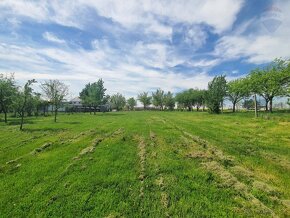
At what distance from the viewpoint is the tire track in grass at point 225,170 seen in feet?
20.2

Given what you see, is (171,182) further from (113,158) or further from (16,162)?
(16,162)

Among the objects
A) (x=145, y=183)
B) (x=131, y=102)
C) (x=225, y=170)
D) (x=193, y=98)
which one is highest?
(x=193, y=98)

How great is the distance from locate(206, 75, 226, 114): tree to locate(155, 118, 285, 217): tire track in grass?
48.5 meters

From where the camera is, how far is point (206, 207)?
20.2ft

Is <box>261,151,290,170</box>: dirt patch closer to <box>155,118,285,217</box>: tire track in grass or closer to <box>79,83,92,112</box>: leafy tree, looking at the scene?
<box>155,118,285,217</box>: tire track in grass

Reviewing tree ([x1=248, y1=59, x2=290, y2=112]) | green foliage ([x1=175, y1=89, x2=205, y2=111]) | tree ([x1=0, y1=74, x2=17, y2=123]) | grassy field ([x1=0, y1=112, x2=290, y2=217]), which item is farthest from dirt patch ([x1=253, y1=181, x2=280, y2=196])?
green foliage ([x1=175, y1=89, x2=205, y2=111])

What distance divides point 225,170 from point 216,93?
53.9 meters

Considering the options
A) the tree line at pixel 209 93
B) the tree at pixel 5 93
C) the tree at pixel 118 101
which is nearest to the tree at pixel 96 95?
the tree line at pixel 209 93

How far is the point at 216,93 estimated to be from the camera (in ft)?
195

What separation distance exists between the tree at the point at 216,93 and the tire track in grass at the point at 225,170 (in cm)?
4853

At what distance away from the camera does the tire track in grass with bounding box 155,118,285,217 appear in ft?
20.2

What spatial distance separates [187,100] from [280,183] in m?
114

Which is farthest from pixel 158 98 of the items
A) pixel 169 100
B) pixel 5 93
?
pixel 5 93

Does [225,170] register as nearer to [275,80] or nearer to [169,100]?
[275,80]
